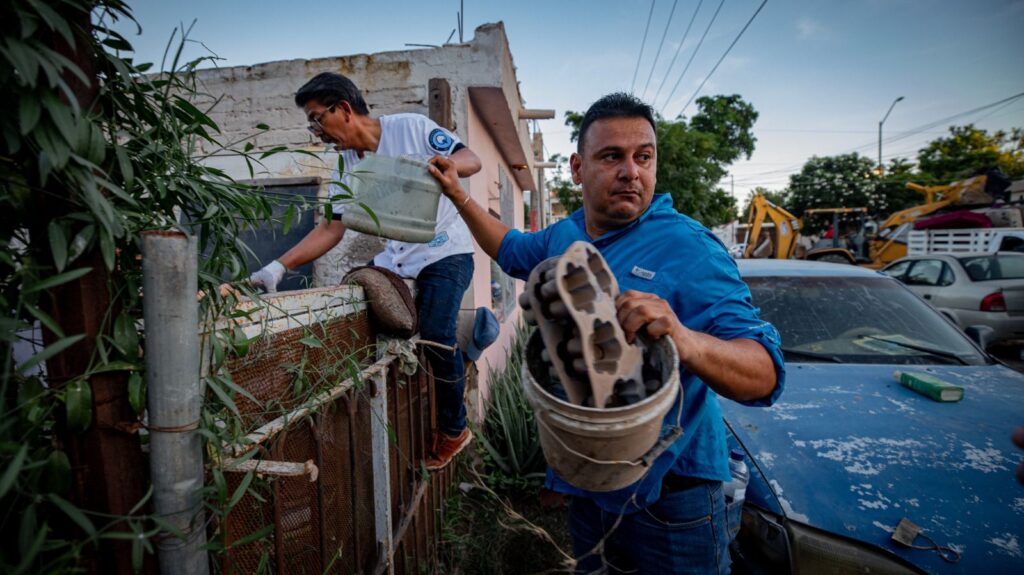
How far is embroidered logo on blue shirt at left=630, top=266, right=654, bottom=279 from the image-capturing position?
1390mm

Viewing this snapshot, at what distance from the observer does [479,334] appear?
2758 mm

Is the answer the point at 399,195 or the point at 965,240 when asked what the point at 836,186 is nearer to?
the point at 965,240

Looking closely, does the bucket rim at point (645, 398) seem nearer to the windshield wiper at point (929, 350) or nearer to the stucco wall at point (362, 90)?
the stucco wall at point (362, 90)

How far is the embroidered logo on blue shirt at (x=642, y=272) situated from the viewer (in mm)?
1390

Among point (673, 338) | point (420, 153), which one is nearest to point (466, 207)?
point (420, 153)

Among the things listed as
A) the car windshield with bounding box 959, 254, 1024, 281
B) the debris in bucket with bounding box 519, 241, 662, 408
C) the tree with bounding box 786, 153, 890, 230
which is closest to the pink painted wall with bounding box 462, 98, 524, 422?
the debris in bucket with bounding box 519, 241, 662, 408

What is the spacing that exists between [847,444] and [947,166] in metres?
37.1

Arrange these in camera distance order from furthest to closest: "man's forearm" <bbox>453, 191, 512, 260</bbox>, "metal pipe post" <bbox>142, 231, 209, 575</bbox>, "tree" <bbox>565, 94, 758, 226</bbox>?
"tree" <bbox>565, 94, 758, 226</bbox>, "man's forearm" <bbox>453, 191, 512, 260</bbox>, "metal pipe post" <bbox>142, 231, 209, 575</bbox>

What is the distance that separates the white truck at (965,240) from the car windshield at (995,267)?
1868 mm

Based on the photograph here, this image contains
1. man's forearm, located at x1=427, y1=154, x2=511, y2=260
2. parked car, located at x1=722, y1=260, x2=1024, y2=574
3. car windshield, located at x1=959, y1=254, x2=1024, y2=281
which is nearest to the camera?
parked car, located at x1=722, y1=260, x2=1024, y2=574

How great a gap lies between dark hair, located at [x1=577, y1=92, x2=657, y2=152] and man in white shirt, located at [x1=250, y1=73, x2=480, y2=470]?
26.9 inches

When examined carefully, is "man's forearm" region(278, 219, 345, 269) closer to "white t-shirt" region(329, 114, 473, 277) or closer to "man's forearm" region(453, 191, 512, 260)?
"white t-shirt" region(329, 114, 473, 277)

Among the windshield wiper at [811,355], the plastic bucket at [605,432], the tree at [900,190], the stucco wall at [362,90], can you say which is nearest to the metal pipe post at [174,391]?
the plastic bucket at [605,432]

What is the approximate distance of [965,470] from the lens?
181cm
